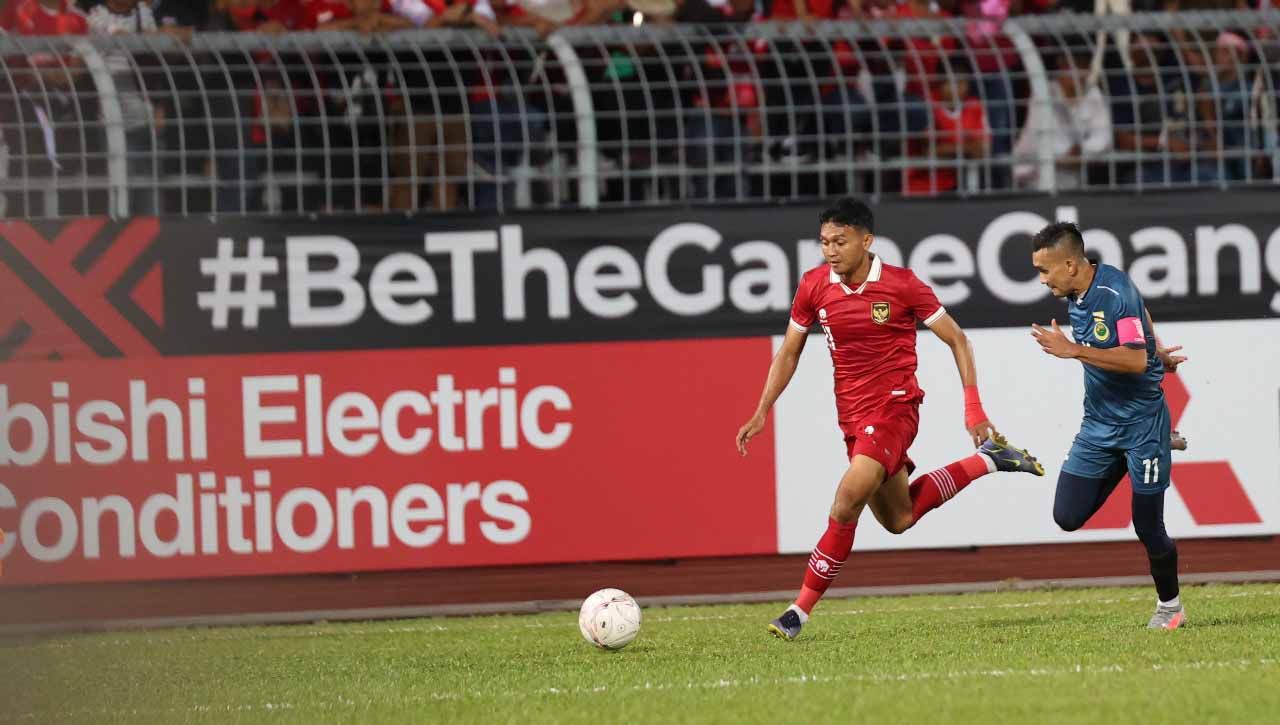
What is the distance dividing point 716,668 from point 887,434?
156 cm

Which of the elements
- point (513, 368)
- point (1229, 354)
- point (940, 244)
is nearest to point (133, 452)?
point (513, 368)

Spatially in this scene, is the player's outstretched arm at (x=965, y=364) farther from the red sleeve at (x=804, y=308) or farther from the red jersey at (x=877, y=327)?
the red sleeve at (x=804, y=308)

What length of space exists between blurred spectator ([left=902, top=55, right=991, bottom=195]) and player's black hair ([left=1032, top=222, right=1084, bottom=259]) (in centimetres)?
332

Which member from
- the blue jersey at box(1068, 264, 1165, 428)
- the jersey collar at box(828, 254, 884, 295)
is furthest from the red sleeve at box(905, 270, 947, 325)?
the blue jersey at box(1068, 264, 1165, 428)

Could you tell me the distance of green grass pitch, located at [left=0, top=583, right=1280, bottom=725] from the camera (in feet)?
23.1

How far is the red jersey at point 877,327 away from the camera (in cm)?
930

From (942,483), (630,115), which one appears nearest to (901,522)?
(942,483)

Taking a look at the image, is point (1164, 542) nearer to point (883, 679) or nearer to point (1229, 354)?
point (883, 679)

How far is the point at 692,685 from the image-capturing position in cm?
776

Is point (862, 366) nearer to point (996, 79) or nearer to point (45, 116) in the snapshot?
point (996, 79)

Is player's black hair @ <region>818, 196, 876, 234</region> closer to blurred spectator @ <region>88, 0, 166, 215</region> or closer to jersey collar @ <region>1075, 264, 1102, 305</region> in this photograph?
jersey collar @ <region>1075, 264, 1102, 305</region>

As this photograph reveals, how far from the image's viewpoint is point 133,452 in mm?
11797

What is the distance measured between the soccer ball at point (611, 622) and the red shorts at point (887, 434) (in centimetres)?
127

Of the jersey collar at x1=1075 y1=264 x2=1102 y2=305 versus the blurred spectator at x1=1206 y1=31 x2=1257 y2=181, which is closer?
the jersey collar at x1=1075 y1=264 x2=1102 y2=305
